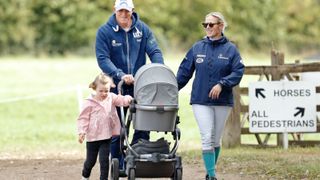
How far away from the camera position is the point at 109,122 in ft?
30.8

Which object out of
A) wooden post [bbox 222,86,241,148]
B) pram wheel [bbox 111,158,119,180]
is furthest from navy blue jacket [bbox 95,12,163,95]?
wooden post [bbox 222,86,241,148]

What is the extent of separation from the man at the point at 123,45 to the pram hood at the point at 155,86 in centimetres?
57

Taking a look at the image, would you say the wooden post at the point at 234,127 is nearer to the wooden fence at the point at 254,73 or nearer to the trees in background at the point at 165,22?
the wooden fence at the point at 254,73

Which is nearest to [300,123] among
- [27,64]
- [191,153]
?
[191,153]

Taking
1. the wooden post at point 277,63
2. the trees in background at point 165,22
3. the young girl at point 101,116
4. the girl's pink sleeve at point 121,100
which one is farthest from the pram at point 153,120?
the trees in background at point 165,22

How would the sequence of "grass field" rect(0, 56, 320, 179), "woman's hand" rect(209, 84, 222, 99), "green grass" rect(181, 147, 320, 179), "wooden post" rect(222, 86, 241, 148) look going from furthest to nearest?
"wooden post" rect(222, 86, 241, 148) → "grass field" rect(0, 56, 320, 179) → "green grass" rect(181, 147, 320, 179) → "woman's hand" rect(209, 84, 222, 99)

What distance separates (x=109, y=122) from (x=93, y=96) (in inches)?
13.0

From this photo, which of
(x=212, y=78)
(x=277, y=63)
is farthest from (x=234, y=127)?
(x=212, y=78)

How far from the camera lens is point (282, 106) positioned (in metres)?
14.4

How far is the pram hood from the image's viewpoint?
8898mm

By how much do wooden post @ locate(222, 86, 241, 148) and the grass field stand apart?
9.1 inches

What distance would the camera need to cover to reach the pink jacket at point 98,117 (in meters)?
9.33

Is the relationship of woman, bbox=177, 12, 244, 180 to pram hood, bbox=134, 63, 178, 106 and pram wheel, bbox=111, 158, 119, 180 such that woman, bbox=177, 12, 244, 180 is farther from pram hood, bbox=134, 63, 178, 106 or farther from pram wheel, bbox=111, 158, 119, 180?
pram wheel, bbox=111, 158, 119, 180

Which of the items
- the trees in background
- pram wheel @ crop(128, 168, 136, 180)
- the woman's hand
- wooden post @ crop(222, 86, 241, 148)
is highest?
the trees in background
